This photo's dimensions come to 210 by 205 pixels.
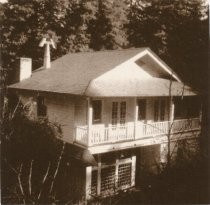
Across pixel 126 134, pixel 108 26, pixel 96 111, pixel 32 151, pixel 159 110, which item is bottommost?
pixel 32 151

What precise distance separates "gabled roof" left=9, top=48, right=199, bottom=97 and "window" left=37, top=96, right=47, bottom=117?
967 mm

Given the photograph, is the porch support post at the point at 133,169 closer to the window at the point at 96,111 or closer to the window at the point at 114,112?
the window at the point at 114,112

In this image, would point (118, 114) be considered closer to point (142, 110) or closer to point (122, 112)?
point (122, 112)

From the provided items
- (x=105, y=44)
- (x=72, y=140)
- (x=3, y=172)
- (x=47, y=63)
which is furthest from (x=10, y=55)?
(x=3, y=172)

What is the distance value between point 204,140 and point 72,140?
317 inches

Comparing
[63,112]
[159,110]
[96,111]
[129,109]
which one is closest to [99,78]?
[96,111]

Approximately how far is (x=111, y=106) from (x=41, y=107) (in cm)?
436

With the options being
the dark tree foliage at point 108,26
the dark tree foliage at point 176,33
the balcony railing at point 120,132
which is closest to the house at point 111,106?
the balcony railing at point 120,132

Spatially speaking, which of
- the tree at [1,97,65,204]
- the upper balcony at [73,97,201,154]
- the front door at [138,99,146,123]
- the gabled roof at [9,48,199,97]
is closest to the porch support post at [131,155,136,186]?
the upper balcony at [73,97,201,154]

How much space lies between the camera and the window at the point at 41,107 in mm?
20331

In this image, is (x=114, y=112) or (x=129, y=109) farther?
(x=129, y=109)

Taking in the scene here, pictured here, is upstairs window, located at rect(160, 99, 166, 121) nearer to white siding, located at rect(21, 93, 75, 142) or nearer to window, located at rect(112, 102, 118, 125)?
window, located at rect(112, 102, 118, 125)

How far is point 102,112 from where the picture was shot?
18.3 meters

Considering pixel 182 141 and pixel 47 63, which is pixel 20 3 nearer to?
pixel 47 63
